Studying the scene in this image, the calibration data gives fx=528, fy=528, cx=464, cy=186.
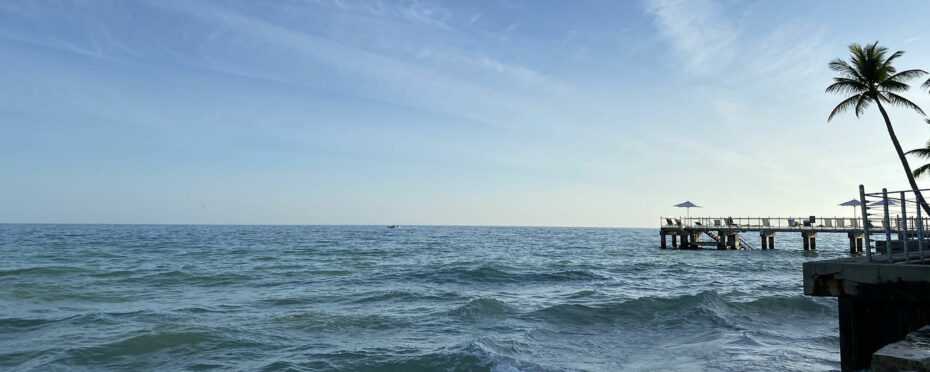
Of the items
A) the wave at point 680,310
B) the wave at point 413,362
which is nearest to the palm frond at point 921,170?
the wave at point 680,310

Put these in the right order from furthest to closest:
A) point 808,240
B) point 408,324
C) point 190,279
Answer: point 808,240, point 190,279, point 408,324

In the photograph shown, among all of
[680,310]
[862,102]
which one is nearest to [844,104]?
[862,102]

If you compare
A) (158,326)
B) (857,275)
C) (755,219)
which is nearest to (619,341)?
(857,275)

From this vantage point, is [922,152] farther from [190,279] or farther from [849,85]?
[190,279]

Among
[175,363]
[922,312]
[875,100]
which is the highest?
[875,100]

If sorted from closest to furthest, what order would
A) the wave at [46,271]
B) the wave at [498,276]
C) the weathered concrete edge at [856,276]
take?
the weathered concrete edge at [856,276]
the wave at [498,276]
the wave at [46,271]

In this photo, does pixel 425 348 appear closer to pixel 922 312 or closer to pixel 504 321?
pixel 504 321

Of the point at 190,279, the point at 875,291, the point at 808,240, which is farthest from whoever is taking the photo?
the point at 808,240

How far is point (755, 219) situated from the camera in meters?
47.0

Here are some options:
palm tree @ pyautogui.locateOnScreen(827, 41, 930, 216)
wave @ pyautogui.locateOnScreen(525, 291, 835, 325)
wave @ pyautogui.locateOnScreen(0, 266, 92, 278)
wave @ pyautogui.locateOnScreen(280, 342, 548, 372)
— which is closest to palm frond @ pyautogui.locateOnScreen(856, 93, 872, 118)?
palm tree @ pyautogui.locateOnScreen(827, 41, 930, 216)

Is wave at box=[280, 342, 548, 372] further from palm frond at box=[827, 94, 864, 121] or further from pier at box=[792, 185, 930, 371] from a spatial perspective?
palm frond at box=[827, 94, 864, 121]

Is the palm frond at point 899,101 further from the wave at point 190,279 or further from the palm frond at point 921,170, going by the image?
the wave at point 190,279

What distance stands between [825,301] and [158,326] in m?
17.1

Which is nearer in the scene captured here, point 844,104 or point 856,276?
point 856,276
